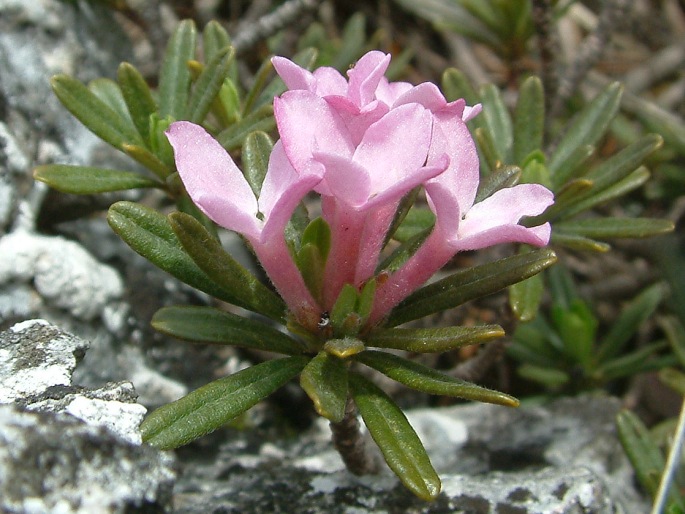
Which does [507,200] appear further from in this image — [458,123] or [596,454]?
[596,454]

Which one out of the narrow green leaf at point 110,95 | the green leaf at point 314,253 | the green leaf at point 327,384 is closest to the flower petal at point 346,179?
the green leaf at point 314,253

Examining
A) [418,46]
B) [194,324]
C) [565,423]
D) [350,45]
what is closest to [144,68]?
[350,45]

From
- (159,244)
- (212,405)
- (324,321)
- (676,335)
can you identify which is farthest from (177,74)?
(676,335)

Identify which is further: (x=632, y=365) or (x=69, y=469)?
(x=632, y=365)

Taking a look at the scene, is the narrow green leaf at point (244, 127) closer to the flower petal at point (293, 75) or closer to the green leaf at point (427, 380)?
the flower petal at point (293, 75)

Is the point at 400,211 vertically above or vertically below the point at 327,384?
above

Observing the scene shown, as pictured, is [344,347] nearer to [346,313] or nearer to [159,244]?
[346,313]
